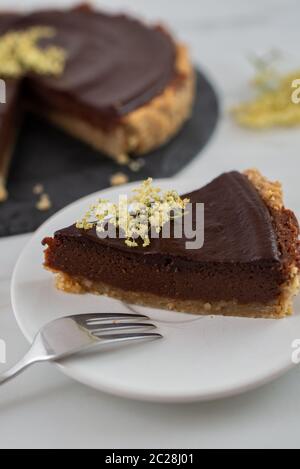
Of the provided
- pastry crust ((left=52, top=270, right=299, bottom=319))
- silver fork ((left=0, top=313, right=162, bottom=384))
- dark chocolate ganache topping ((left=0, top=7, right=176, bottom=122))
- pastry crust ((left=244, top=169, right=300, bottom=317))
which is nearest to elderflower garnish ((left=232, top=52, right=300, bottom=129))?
dark chocolate ganache topping ((left=0, top=7, right=176, bottom=122))

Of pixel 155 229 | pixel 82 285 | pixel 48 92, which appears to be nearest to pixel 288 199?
pixel 155 229

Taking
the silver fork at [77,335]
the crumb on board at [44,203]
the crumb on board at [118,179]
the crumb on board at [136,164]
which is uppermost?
the crumb on board at [136,164]

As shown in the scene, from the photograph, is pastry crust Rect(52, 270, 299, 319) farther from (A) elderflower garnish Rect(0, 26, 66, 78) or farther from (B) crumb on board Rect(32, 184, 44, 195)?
(A) elderflower garnish Rect(0, 26, 66, 78)

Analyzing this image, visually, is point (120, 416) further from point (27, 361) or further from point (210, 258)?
point (210, 258)

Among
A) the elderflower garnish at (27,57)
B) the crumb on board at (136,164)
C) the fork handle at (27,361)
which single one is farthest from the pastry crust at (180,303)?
the elderflower garnish at (27,57)

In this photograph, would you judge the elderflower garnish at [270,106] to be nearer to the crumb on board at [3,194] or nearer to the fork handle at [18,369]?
the crumb on board at [3,194]

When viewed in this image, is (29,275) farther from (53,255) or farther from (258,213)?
(258,213)
